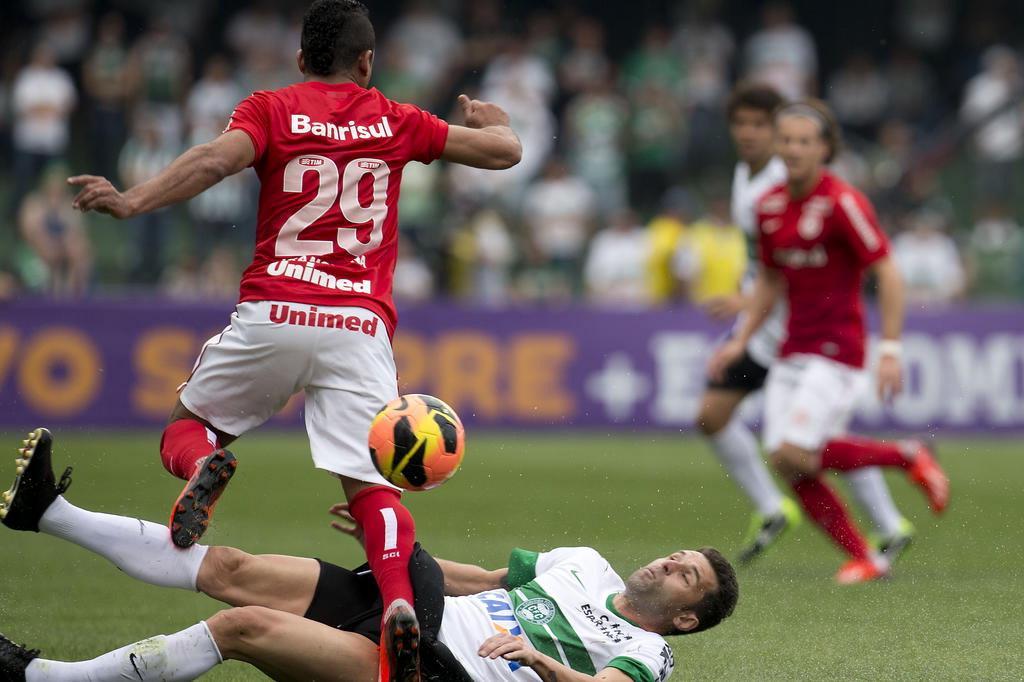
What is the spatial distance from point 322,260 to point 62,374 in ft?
30.8

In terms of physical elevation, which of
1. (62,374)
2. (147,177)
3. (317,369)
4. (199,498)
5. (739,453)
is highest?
(317,369)

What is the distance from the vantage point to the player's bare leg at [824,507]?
7.87m

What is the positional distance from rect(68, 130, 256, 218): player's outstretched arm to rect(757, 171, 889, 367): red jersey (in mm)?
3781

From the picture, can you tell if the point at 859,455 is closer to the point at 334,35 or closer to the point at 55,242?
the point at 334,35

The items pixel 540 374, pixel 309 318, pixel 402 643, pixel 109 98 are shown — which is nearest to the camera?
pixel 402 643

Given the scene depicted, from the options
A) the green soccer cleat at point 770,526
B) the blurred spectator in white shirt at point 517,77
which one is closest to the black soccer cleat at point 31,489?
the green soccer cleat at point 770,526

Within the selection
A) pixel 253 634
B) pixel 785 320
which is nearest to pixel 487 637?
pixel 253 634

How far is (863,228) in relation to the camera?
806 cm

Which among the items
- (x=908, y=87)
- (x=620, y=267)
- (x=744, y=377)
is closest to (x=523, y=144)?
(x=620, y=267)

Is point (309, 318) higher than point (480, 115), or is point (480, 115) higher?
point (480, 115)

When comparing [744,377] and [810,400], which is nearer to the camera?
[810,400]

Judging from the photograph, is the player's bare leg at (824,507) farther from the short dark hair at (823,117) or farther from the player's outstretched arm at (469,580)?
the player's outstretched arm at (469,580)

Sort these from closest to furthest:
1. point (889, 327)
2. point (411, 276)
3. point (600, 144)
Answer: point (889, 327) < point (411, 276) < point (600, 144)

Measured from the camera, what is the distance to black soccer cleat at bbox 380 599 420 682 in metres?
4.63
